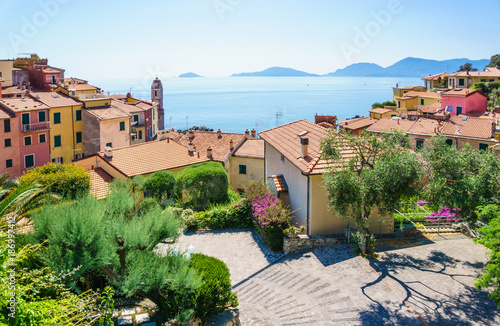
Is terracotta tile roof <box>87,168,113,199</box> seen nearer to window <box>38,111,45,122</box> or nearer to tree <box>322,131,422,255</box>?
window <box>38,111,45,122</box>

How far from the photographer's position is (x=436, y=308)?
11.3 m

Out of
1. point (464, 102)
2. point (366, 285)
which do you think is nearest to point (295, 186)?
point (366, 285)

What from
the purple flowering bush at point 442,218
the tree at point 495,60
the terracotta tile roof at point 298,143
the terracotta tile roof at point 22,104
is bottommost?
the purple flowering bush at point 442,218

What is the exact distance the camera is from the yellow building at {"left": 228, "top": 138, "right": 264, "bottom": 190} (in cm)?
3438

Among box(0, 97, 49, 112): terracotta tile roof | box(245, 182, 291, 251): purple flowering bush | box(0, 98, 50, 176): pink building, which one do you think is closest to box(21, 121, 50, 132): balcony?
box(0, 98, 50, 176): pink building

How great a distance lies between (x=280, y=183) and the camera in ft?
68.2

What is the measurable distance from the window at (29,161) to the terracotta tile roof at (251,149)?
20847mm

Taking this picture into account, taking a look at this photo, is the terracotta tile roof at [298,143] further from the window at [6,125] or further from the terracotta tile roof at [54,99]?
the terracotta tile roof at [54,99]

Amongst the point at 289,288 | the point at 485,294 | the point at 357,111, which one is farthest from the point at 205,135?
the point at 357,111

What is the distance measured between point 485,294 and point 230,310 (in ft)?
25.0

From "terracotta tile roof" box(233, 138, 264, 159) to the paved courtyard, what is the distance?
17729 mm

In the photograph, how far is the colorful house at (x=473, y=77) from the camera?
68.4m

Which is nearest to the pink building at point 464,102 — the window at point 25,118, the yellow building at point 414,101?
the yellow building at point 414,101

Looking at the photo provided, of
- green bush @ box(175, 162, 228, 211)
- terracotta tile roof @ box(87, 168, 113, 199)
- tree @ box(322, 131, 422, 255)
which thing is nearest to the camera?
tree @ box(322, 131, 422, 255)
